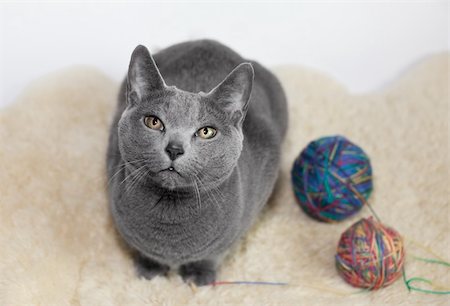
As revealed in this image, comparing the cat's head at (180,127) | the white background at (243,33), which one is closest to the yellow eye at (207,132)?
the cat's head at (180,127)

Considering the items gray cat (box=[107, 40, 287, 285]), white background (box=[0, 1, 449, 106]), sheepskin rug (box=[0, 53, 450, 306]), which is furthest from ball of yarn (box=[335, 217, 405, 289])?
A: white background (box=[0, 1, 449, 106])

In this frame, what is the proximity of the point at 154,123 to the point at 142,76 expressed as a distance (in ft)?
0.39

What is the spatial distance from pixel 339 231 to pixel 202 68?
62 centimetres

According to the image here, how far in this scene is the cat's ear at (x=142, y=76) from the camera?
4.27 feet

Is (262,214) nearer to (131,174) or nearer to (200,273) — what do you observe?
(200,273)

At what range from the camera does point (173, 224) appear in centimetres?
141

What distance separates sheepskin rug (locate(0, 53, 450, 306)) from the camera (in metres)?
1.54

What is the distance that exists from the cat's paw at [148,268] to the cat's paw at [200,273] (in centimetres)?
7

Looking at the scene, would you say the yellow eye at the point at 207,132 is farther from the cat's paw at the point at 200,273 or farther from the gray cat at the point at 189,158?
the cat's paw at the point at 200,273

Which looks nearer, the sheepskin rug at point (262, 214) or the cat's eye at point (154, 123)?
the cat's eye at point (154, 123)

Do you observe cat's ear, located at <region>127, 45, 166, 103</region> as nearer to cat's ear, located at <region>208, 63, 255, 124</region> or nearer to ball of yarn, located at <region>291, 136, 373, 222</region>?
cat's ear, located at <region>208, 63, 255, 124</region>

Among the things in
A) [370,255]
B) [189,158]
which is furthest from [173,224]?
[370,255]

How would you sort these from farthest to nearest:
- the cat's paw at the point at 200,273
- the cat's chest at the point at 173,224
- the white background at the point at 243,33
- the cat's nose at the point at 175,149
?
the white background at the point at 243,33, the cat's paw at the point at 200,273, the cat's chest at the point at 173,224, the cat's nose at the point at 175,149

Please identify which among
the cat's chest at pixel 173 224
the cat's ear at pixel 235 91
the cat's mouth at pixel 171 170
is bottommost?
the cat's chest at pixel 173 224
